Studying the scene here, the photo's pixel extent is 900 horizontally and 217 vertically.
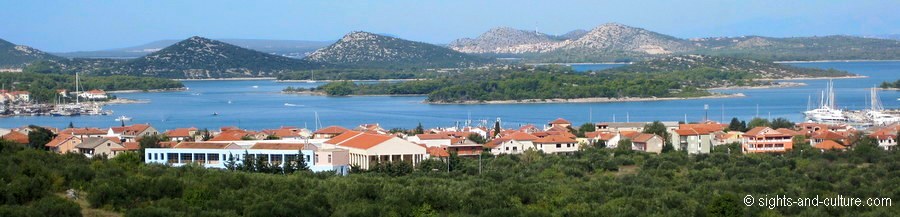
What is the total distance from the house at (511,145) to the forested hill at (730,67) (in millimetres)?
51938

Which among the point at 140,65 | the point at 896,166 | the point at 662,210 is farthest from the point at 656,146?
the point at 140,65

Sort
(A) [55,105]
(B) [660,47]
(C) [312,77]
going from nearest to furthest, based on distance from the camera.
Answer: (A) [55,105] → (C) [312,77] → (B) [660,47]

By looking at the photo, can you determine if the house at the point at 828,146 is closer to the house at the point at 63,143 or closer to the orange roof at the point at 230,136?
the orange roof at the point at 230,136

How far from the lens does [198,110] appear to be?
47.0m

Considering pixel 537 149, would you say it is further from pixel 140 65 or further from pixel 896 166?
pixel 140 65

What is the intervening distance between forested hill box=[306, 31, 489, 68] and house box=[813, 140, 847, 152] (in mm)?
79148

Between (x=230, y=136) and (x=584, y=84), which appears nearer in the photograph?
(x=230, y=136)

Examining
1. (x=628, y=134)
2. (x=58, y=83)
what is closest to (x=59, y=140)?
(x=628, y=134)

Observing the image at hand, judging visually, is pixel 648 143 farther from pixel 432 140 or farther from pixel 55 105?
pixel 55 105

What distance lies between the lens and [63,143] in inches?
802

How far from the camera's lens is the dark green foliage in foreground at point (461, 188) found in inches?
389

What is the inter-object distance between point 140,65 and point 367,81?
1913 cm

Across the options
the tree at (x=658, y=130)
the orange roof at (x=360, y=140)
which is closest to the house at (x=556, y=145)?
the tree at (x=658, y=130)

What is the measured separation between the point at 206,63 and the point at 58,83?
33.5 meters
